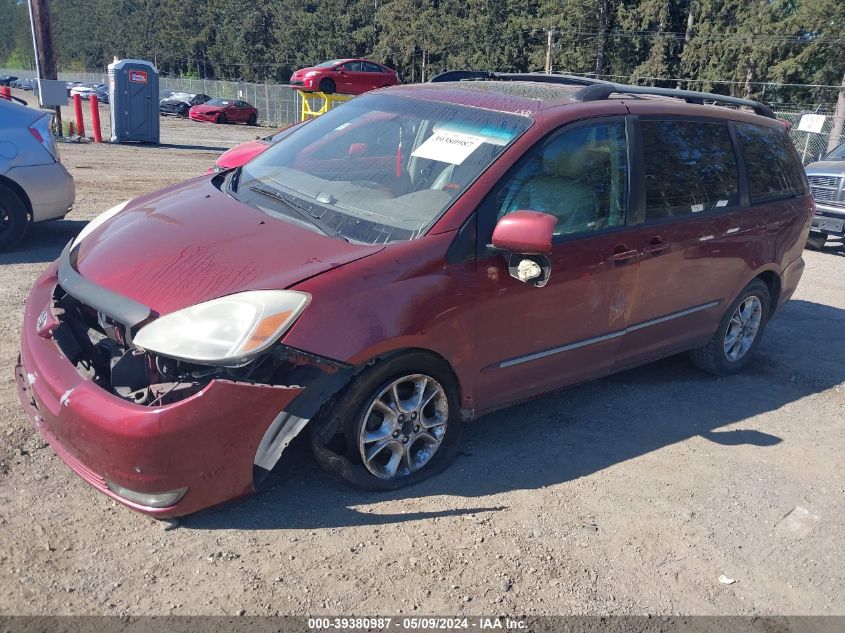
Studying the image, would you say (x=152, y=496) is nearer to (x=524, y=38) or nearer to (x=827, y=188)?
(x=827, y=188)

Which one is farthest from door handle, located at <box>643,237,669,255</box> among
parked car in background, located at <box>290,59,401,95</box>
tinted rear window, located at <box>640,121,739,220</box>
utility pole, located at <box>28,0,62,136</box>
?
parked car in background, located at <box>290,59,401,95</box>

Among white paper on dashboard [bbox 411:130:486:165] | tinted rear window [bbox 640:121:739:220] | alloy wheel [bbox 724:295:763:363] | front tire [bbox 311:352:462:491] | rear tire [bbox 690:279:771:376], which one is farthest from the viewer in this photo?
alloy wheel [bbox 724:295:763:363]

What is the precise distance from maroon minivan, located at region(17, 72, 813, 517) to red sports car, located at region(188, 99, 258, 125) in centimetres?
3244

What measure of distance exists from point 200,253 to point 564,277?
6.00 feet

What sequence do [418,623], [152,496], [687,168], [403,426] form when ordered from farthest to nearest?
[687,168] < [403,426] < [152,496] < [418,623]

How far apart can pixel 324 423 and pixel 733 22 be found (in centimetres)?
5142

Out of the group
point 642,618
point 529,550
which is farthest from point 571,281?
point 642,618

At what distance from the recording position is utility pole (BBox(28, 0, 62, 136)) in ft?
62.5

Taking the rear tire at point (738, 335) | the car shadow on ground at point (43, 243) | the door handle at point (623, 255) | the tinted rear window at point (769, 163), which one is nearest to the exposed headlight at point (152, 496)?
the door handle at point (623, 255)

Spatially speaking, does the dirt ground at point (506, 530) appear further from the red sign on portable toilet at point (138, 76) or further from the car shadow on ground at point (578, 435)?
the red sign on portable toilet at point (138, 76)

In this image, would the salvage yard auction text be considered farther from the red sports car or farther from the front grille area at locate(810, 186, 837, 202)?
the red sports car

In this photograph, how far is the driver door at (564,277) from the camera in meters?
3.66

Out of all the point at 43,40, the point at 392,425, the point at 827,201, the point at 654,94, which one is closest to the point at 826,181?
the point at 827,201

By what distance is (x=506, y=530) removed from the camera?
3346mm
